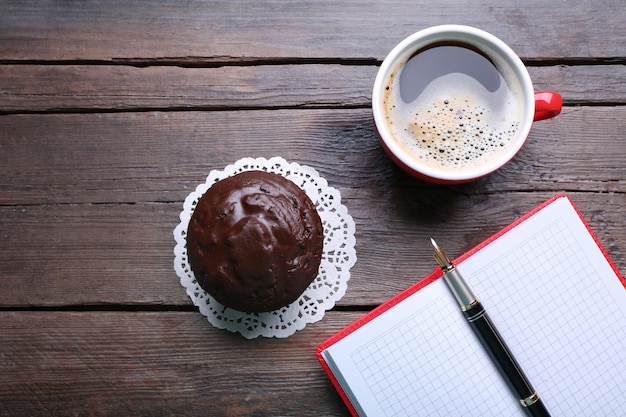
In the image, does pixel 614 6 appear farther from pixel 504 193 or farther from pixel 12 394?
pixel 12 394

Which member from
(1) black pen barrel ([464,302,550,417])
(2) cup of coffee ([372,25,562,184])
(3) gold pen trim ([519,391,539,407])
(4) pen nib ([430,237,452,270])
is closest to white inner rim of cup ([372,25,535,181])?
(2) cup of coffee ([372,25,562,184])

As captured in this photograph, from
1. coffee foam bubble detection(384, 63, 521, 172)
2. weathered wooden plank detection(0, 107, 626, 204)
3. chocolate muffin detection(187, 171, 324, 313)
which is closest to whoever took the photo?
chocolate muffin detection(187, 171, 324, 313)

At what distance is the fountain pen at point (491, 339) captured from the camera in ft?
3.12

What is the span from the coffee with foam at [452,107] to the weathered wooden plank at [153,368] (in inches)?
12.9

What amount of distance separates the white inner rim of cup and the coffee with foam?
0.01 m

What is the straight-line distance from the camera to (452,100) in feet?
3.29

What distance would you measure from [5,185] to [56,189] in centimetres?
10

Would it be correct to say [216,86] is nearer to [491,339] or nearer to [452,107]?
[452,107]

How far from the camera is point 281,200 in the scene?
93 centimetres

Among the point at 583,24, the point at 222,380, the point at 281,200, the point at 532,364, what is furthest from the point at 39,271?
the point at 583,24

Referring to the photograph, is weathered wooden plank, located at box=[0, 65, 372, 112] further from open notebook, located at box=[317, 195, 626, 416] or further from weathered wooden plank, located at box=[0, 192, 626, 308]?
open notebook, located at box=[317, 195, 626, 416]

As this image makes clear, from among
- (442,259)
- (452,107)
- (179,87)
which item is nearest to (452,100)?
(452,107)

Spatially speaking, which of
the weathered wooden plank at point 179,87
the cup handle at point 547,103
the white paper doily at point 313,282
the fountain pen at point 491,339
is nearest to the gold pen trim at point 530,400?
the fountain pen at point 491,339

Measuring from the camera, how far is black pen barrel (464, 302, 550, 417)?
3.12ft
